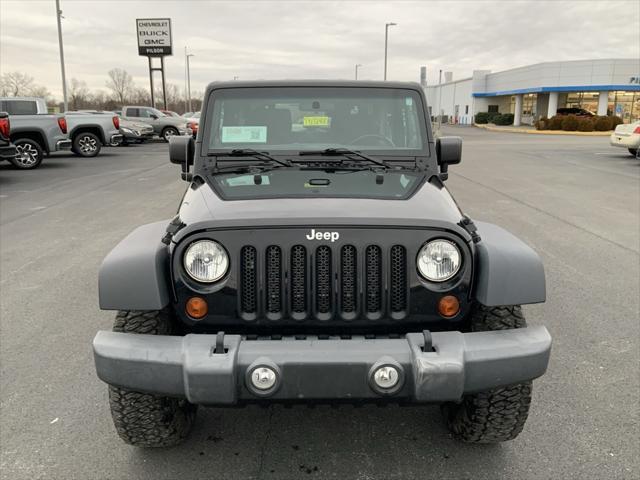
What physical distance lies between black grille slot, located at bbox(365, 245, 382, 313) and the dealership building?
140 ft

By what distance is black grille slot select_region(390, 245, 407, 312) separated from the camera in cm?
242

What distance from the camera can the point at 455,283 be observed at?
2.47 m

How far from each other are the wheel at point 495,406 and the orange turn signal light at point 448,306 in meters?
0.14

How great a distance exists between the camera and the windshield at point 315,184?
281cm

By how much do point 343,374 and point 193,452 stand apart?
1.08m

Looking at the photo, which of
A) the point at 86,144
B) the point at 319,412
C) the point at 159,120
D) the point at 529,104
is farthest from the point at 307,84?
the point at 529,104

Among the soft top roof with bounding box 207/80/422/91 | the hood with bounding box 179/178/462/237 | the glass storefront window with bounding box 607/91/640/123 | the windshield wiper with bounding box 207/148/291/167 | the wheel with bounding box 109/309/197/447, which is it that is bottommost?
the wheel with bounding box 109/309/197/447

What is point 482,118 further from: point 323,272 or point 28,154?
point 323,272

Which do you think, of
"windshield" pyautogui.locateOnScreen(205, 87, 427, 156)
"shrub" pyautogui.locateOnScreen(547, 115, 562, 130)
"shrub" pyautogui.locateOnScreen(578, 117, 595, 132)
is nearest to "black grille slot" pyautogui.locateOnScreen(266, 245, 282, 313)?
"windshield" pyautogui.locateOnScreen(205, 87, 427, 156)

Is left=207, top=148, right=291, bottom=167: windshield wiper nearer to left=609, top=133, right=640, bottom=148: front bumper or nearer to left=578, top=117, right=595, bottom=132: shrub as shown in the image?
left=609, top=133, right=640, bottom=148: front bumper

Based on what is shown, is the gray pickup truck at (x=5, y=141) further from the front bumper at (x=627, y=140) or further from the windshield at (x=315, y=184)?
the front bumper at (x=627, y=140)

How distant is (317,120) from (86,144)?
17.2 meters

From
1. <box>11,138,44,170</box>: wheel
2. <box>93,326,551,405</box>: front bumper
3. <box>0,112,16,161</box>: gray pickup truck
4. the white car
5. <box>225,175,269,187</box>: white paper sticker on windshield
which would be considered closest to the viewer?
<box>93,326,551,405</box>: front bumper

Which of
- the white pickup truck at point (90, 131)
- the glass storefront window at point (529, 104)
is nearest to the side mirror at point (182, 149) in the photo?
the white pickup truck at point (90, 131)
